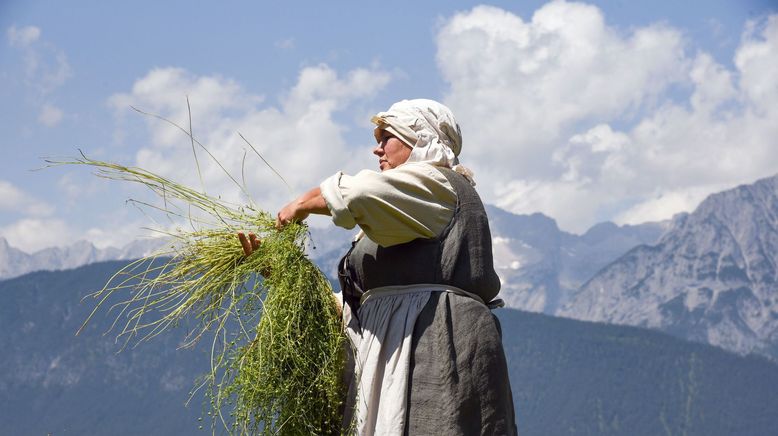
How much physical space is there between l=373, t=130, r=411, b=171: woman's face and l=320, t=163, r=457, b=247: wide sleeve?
0.16 m

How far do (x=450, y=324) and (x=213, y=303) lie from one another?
65cm

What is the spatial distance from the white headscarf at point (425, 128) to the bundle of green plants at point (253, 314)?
1.33ft

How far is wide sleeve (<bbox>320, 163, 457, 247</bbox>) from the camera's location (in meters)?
2.96

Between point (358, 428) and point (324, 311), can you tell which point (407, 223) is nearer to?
point (324, 311)

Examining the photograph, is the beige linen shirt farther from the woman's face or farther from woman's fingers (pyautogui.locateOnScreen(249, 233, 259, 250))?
woman's fingers (pyautogui.locateOnScreen(249, 233, 259, 250))

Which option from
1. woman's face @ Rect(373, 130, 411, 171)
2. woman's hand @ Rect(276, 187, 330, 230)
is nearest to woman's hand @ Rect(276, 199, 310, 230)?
woman's hand @ Rect(276, 187, 330, 230)

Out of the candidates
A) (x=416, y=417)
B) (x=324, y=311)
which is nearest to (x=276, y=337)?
(x=324, y=311)

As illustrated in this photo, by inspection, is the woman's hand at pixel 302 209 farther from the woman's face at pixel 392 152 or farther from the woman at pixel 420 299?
the woman's face at pixel 392 152

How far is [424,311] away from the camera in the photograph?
9.96 ft

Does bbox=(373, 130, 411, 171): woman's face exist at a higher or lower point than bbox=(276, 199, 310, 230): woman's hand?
higher

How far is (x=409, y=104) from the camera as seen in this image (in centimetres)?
325

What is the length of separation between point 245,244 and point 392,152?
20.0 inches

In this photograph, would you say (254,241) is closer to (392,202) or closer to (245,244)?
(245,244)

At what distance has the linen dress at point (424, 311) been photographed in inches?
116
